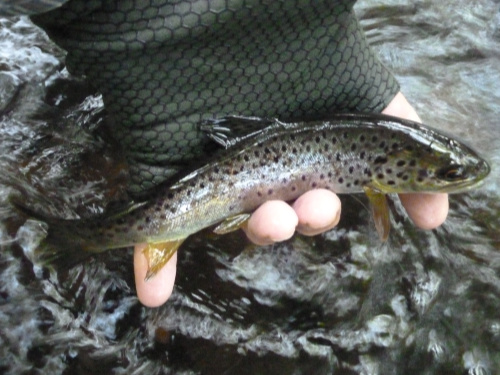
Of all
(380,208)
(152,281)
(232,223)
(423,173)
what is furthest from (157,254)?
(423,173)

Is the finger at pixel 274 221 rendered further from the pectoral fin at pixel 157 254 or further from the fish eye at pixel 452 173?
the fish eye at pixel 452 173

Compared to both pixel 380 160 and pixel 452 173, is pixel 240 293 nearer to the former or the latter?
pixel 380 160

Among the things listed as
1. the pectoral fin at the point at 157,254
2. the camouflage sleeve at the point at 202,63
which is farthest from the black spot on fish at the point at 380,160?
the pectoral fin at the point at 157,254

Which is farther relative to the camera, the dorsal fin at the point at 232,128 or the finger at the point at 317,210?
the dorsal fin at the point at 232,128

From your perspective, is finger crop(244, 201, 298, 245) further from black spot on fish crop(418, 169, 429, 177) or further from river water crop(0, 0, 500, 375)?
river water crop(0, 0, 500, 375)

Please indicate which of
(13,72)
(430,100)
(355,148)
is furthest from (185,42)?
(430,100)

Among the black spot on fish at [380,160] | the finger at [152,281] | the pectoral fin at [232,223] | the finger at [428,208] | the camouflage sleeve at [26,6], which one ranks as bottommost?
the finger at [152,281]

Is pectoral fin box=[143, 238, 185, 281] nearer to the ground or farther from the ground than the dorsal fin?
nearer to the ground

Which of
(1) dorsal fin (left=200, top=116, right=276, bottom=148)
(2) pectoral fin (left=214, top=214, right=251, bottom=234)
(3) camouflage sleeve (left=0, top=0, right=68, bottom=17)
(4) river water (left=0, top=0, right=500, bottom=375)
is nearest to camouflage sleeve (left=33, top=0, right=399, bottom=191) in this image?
(1) dorsal fin (left=200, top=116, right=276, bottom=148)
